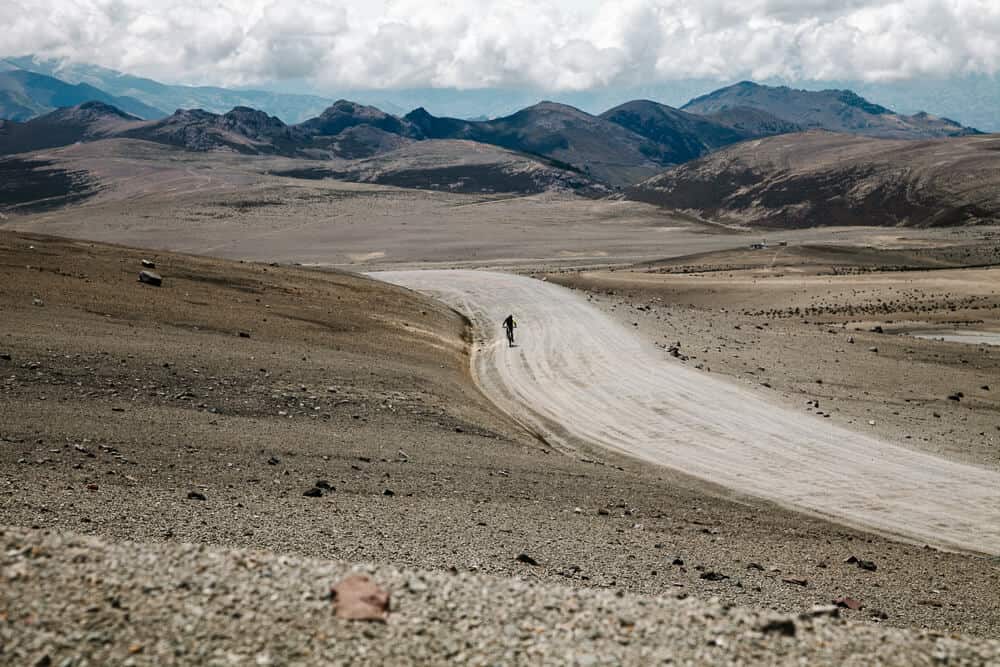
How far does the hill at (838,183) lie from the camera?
13338cm

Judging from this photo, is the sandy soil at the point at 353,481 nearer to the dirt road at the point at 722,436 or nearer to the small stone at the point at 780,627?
the dirt road at the point at 722,436

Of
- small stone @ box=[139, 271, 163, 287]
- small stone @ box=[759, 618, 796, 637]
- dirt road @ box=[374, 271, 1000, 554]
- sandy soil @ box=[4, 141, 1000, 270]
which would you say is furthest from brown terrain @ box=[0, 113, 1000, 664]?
sandy soil @ box=[4, 141, 1000, 270]

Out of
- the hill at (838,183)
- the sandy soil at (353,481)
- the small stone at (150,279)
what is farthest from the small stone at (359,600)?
the hill at (838,183)

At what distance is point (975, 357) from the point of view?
101 feet

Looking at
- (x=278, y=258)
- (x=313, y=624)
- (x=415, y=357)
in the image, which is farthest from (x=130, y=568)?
(x=278, y=258)

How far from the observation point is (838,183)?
509 feet

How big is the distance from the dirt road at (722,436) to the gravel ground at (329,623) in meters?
9.25

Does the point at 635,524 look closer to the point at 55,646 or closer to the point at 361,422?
the point at 361,422

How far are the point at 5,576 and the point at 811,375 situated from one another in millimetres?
25706

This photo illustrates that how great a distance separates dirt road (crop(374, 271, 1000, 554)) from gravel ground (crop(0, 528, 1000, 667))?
925 centimetres

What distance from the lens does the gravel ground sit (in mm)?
6602

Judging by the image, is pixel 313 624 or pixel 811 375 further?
pixel 811 375

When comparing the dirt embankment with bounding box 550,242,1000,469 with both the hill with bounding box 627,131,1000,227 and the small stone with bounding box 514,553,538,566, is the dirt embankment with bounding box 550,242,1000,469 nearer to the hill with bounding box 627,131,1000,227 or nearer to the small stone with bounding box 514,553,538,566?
the small stone with bounding box 514,553,538,566

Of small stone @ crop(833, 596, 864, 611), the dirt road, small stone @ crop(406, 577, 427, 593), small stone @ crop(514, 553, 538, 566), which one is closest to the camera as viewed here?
small stone @ crop(406, 577, 427, 593)
